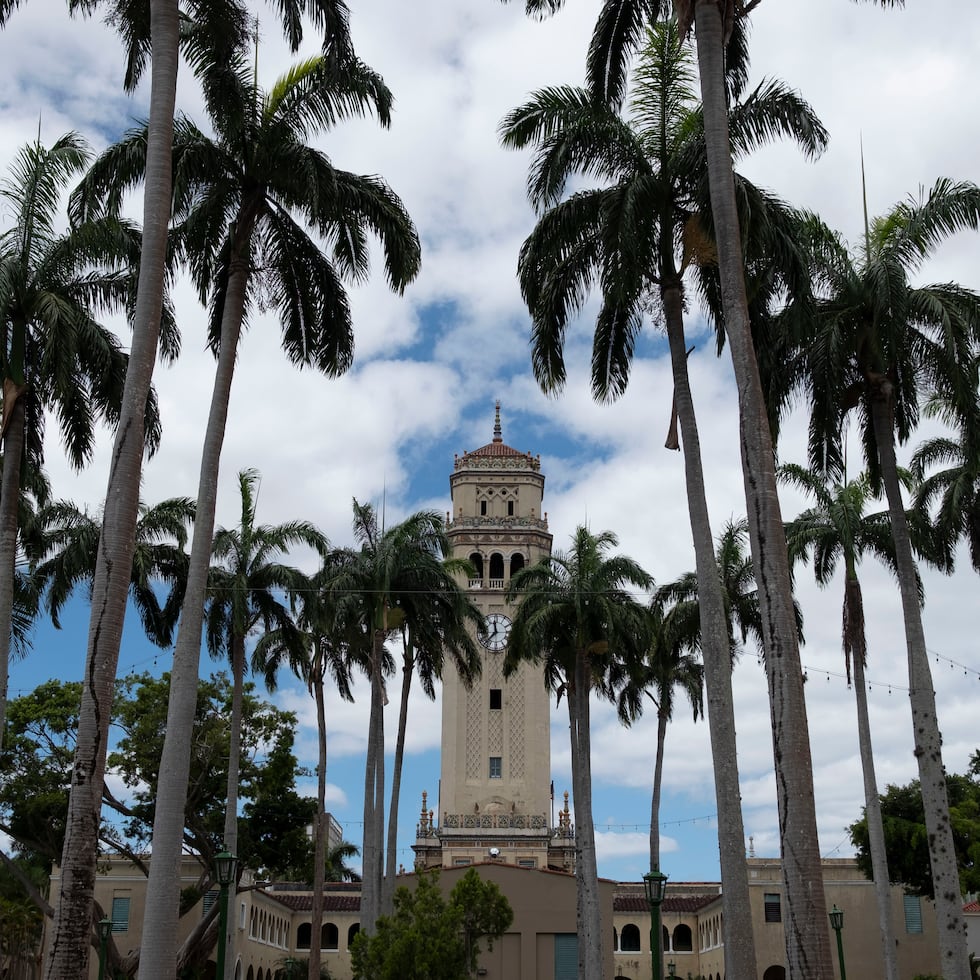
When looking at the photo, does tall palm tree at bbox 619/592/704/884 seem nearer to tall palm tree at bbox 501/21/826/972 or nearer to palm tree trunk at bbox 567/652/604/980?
palm tree trunk at bbox 567/652/604/980

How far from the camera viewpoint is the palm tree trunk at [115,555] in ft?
46.0

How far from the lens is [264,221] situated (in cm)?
2377

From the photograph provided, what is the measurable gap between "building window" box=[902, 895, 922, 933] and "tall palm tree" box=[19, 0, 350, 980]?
4851cm

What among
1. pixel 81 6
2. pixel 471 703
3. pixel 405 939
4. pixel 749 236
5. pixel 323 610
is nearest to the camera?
pixel 81 6

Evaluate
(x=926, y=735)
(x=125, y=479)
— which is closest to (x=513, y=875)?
(x=926, y=735)

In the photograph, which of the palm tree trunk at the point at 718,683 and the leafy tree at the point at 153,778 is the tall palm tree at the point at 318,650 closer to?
the leafy tree at the point at 153,778

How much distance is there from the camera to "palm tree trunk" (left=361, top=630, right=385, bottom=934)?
38.6m

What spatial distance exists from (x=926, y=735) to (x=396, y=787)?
22.2m

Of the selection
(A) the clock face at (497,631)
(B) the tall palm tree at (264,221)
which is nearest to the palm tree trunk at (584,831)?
(B) the tall palm tree at (264,221)

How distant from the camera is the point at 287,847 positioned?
158ft

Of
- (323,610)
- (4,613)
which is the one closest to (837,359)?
(4,613)

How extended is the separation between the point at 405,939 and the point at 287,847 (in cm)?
1749

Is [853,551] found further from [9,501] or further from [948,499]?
[9,501]

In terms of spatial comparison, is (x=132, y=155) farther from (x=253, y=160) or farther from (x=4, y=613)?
(x=4, y=613)
